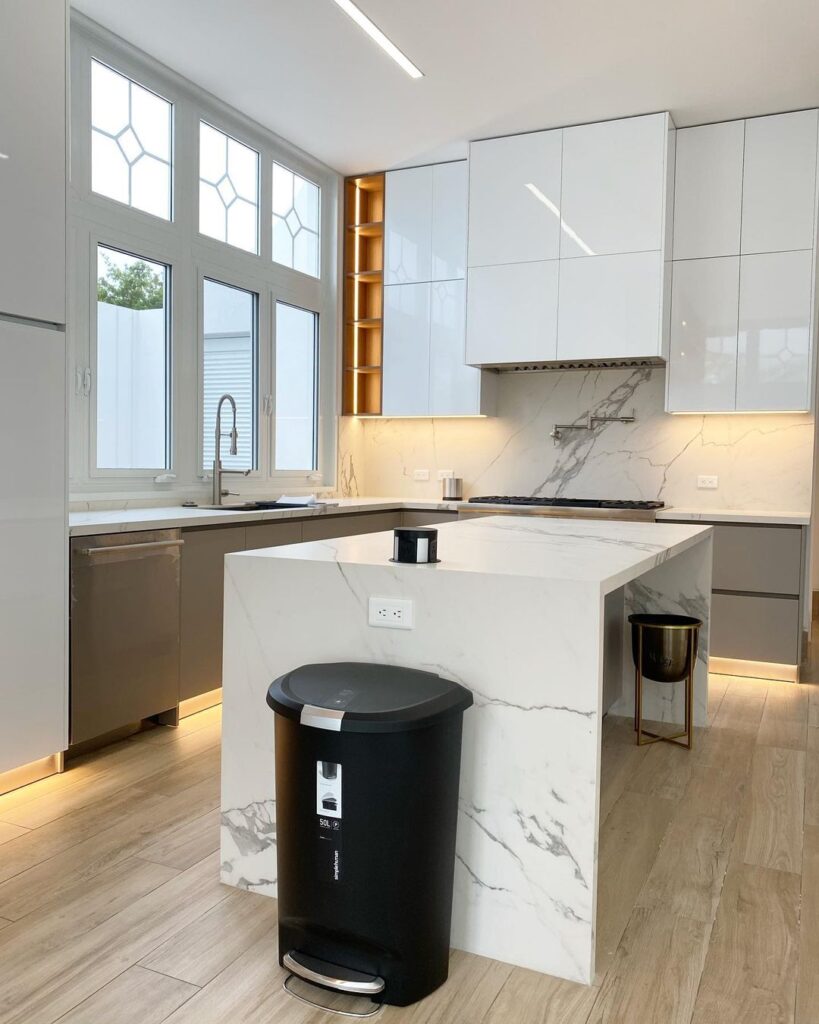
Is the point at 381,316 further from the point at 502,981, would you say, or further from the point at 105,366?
the point at 502,981

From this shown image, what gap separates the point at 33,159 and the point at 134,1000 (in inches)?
91.0

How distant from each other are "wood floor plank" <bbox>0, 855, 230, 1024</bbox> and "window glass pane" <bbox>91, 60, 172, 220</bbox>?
9.53 ft

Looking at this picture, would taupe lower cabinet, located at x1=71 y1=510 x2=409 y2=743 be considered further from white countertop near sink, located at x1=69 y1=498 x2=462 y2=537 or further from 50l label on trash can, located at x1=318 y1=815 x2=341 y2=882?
50l label on trash can, located at x1=318 y1=815 x2=341 y2=882

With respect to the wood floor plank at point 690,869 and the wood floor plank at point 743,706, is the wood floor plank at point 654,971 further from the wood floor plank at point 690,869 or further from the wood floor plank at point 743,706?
the wood floor plank at point 743,706

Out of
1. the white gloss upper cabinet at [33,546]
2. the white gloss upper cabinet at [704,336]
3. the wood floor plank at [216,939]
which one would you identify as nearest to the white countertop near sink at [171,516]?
the white gloss upper cabinet at [33,546]

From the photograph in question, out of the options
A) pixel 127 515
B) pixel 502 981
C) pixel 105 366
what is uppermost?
pixel 105 366

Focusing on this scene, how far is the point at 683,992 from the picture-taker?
174 centimetres

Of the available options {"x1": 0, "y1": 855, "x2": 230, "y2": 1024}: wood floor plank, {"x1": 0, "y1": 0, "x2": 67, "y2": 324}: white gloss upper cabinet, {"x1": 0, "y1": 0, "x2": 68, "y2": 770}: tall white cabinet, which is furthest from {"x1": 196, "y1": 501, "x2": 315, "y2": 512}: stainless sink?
{"x1": 0, "y1": 855, "x2": 230, "y2": 1024}: wood floor plank

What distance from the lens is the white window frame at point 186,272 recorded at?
3.57 meters

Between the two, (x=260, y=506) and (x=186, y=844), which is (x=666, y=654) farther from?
(x=260, y=506)

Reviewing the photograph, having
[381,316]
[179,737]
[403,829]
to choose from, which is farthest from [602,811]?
[381,316]

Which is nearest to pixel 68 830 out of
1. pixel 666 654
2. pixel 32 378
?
pixel 32 378

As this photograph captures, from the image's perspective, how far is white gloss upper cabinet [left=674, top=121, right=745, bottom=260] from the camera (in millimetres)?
4535

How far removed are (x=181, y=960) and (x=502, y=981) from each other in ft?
2.27
